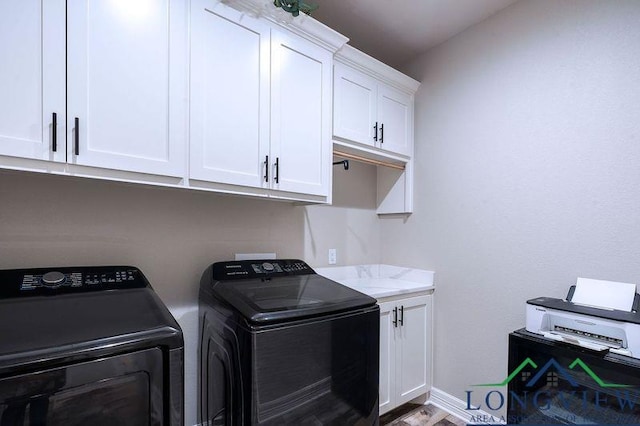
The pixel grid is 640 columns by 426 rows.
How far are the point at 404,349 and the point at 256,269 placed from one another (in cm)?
118

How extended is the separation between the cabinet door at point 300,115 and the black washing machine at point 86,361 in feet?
3.12

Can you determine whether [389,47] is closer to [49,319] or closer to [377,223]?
[377,223]

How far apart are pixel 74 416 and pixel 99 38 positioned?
4.23 ft

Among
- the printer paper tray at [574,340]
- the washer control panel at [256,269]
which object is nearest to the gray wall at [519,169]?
the printer paper tray at [574,340]

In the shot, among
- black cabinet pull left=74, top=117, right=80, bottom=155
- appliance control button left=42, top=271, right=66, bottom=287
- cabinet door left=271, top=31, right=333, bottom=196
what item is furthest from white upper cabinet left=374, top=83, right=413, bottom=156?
appliance control button left=42, top=271, right=66, bottom=287

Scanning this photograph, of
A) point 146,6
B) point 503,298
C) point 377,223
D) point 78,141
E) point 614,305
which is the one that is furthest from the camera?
point 377,223

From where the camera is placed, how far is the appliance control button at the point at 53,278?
4.11 ft

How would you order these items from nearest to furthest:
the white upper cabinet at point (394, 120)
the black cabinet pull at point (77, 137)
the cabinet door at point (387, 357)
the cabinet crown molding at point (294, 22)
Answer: the black cabinet pull at point (77, 137) < the cabinet crown molding at point (294, 22) < the cabinet door at point (387, 357) < the white upper cabinet at point (394, 120)

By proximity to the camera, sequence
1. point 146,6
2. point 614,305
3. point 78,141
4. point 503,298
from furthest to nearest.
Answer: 1. point 503,298
2. point 614,305
3. point 146,6
4. point 78,141

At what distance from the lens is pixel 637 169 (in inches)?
60.9

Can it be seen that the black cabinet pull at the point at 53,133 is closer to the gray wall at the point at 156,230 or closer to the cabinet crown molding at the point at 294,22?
the gray wall at the point at 156,230

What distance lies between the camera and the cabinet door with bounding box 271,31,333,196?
67.5 inches

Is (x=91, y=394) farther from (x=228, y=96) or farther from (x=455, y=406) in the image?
(x=455, y=406)

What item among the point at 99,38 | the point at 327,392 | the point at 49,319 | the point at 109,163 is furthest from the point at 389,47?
the point at 49,319
